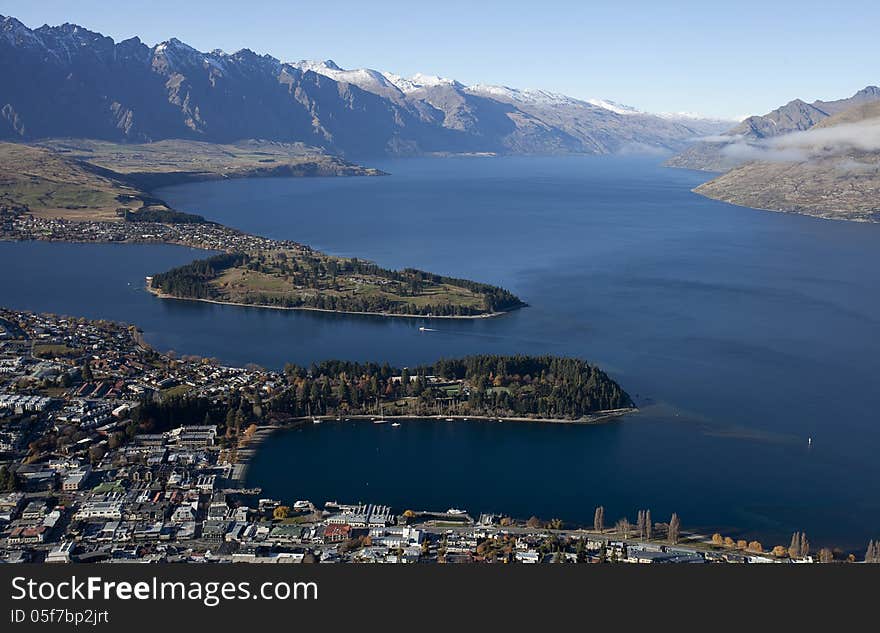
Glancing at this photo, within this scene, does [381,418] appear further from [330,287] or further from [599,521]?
[330,287]

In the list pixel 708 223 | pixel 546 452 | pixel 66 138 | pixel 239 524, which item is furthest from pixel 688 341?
pixel 66 138

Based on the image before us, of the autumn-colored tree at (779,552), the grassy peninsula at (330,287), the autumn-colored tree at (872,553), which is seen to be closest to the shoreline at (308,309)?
the grassy peninsula at (330,287)

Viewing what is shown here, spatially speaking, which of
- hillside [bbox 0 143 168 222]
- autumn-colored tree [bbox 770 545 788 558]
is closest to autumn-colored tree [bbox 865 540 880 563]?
autumn-colored tree [bbox 770 545 788 558]

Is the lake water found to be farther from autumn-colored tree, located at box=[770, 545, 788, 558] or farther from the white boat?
autumn-colored tree, located at box=[770, 545, 788, 558]

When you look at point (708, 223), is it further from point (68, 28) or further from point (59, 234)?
point (68, 28)

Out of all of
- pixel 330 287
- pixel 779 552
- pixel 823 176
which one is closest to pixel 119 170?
pixel 330 287
